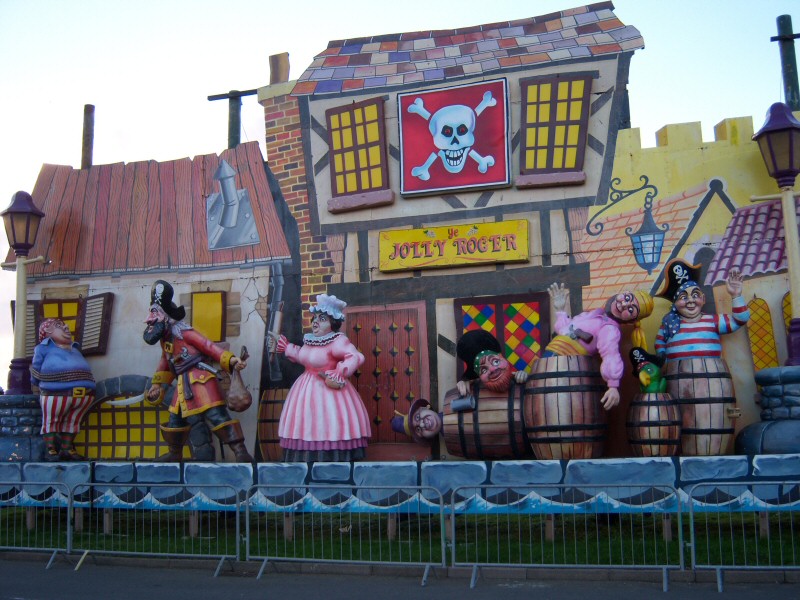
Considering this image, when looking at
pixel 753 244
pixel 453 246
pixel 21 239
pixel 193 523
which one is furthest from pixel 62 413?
pixel 753 244

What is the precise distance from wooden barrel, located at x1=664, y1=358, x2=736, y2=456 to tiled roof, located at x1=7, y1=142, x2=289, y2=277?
522 centimetres

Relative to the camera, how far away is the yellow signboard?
10305 millimetres

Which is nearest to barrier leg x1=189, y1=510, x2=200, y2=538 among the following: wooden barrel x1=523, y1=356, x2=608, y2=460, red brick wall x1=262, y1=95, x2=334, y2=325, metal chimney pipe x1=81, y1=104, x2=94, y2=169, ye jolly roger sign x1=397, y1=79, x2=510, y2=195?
red brick wall x1=262, y1=95, x2=334, y2=325

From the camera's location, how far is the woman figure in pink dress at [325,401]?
972 cm

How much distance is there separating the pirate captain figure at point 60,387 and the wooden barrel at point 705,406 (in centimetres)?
721

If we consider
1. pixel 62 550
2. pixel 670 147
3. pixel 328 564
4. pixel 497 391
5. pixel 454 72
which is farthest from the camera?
pixel 454 72

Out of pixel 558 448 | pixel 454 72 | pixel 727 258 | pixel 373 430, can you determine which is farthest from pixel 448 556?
pixel 454 72

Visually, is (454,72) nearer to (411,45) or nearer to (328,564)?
(411,45)

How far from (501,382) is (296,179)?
406cm

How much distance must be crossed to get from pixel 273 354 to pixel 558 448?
158 inches

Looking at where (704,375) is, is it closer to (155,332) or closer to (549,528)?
(549,528)

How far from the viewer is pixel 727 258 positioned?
9.52 metres

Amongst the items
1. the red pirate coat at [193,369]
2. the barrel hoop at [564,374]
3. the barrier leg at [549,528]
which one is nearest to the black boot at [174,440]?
the red pirate coat at [193,369]

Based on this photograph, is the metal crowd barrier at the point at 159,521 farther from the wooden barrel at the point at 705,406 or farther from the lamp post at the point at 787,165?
the lamp post at the point at 787,165
